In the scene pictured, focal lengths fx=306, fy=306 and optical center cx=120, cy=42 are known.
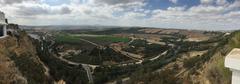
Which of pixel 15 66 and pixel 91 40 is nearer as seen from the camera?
pixel 15 66

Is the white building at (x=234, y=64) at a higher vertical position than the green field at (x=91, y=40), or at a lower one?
higher

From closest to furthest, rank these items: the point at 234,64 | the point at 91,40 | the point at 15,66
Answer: the point at 234,64, the point at 15,66, the point at 91,40

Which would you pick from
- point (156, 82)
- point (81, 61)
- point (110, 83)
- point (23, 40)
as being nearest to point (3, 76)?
point (23, 40)

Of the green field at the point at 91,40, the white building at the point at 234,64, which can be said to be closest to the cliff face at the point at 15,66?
Answer: the white building at the point at 234,64

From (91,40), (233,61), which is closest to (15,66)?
(233,61)

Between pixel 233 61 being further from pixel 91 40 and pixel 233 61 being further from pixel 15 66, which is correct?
pixel 91 40

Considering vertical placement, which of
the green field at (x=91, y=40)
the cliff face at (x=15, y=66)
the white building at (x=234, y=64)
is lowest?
the green field at (x=91, y=40)

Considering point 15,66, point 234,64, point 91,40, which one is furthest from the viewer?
point 91,40

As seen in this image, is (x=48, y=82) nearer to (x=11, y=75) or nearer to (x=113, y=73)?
(x=11, y=75)

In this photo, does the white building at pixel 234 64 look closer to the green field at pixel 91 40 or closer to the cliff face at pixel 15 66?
the cliff face at pixel 15 66

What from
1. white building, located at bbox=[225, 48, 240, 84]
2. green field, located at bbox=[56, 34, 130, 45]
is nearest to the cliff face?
white building, located at bbox=[225, 48, 240, 84]

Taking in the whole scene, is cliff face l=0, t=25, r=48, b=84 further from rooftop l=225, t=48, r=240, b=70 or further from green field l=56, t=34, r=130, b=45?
green field l=56, t=34, r=130, b=45
